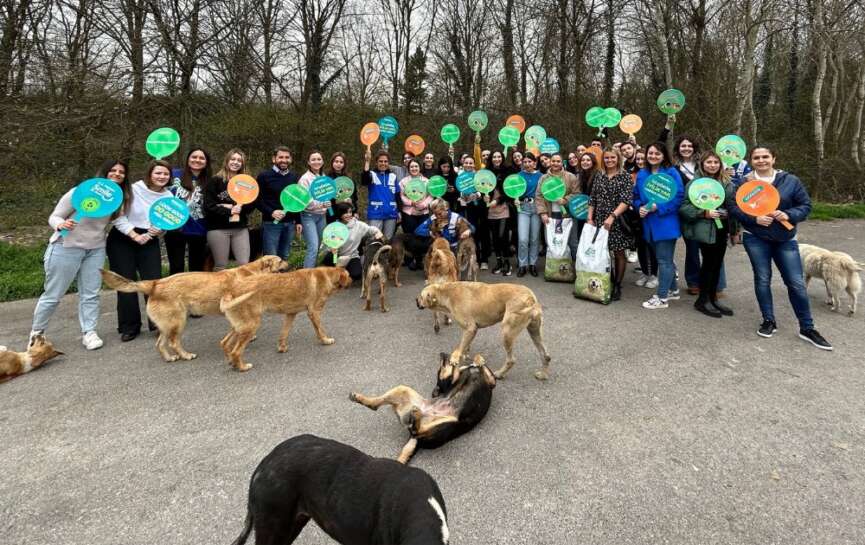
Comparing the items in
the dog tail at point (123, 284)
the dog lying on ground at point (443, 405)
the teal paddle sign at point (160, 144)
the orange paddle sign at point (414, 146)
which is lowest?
the dog lying on ground at point (443, 405)

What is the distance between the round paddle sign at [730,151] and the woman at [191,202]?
314 inches

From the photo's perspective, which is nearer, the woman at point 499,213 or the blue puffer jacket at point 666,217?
the blue puffer jacket at point 666,217

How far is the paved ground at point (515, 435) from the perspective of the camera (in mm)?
2557

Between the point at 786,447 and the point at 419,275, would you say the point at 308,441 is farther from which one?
the point at 419,275

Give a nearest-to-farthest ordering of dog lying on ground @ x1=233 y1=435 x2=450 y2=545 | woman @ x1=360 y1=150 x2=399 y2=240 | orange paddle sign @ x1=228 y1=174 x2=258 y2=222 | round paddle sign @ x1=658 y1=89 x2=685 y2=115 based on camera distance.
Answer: dog lying on ground @ x1=233 y1=435 x2=450 y2=545 → orange paddle sign @ x1=228 y1=174 x2=258 y2=222 → woman @ x1=360 y1=150 x2=399 y2=240 → round paddle sign @ x1=658 y1=89 x2=685 y2=115

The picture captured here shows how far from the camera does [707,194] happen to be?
572 cm

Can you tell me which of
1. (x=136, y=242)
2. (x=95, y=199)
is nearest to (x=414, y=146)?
(x=136, y=242)

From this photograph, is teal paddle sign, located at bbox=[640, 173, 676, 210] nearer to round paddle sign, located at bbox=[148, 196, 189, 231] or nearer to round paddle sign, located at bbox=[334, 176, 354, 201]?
round paddle sign, located at bbox=[334, 176, 354, 201]

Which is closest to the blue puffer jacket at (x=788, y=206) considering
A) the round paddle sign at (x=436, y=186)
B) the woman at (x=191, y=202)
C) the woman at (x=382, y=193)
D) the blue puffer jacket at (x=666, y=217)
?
the blue puffer jacket at (x=666, y=217)

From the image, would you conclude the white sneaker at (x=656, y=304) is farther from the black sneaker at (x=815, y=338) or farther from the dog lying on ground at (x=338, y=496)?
the dog lying on ground at (x=338, y=496)

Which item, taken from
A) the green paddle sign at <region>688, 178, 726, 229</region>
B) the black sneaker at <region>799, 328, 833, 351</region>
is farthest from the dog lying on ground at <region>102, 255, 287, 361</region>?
the black sneaker at <region>799, 328, 833, 351</region>

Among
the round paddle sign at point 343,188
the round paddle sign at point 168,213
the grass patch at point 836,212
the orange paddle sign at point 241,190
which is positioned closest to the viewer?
the round paddle sign at point 168,213

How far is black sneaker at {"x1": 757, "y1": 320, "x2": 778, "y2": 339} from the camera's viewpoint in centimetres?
530

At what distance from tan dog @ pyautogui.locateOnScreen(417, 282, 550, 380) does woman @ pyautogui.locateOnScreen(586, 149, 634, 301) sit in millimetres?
2992
